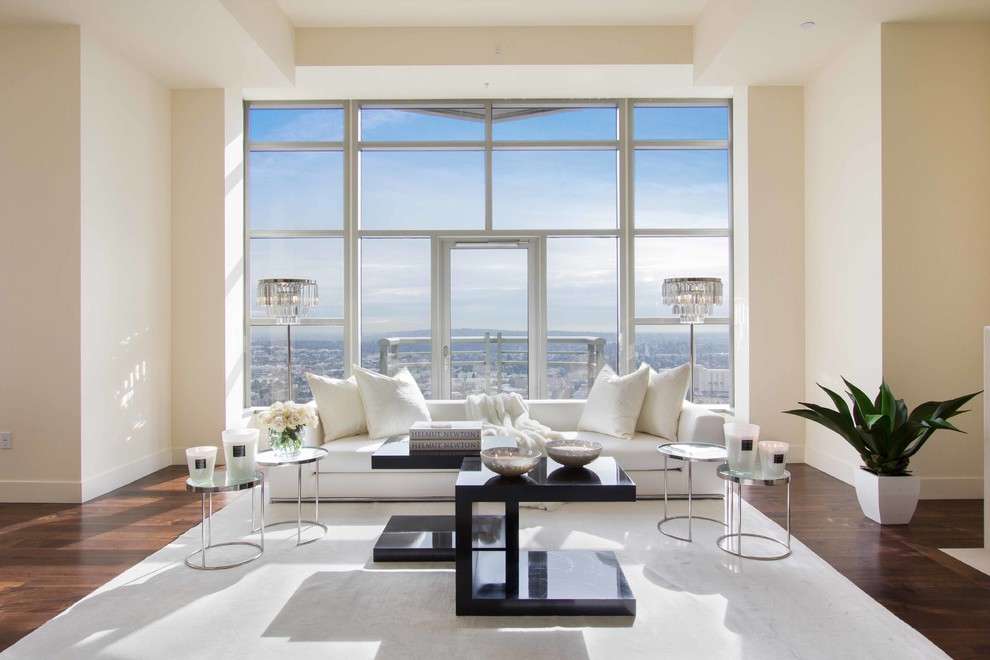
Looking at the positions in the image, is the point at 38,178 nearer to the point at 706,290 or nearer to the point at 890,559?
the point at 706,290

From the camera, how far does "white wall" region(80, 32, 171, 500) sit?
13.5 feet

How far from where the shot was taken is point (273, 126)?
5.71m

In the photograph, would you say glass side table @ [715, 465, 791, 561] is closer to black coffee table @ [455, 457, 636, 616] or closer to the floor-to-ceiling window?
black coffee table @ [455, 457, 636, 616]

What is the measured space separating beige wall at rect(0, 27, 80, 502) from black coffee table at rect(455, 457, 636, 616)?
118 inches

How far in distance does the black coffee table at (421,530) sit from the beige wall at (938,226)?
2.90 metres

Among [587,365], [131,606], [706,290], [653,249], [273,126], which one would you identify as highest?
[273,126]

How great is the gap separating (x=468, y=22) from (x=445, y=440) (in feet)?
11.5

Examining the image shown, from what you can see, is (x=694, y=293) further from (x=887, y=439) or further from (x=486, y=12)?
(x=486, y=12)

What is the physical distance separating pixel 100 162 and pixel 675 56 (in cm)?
→ 439

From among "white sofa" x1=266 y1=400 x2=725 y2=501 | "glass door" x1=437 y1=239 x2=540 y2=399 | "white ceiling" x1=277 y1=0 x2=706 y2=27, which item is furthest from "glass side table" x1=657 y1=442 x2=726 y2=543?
"white ceiling" x1=277 y1=0 x2=706 y2=27

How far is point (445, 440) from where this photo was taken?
3.10m

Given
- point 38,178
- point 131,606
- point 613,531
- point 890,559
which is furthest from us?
point 38,178

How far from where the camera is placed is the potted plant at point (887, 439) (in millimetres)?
3484

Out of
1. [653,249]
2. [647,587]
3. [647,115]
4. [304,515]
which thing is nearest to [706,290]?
[653,249]
